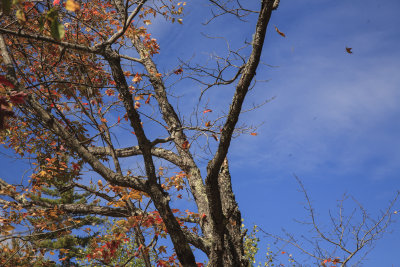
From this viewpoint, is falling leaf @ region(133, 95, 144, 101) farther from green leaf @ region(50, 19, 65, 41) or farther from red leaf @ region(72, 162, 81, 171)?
green leaf @ region(50, 19, 65, 41)

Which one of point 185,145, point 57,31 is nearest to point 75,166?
point 185,145

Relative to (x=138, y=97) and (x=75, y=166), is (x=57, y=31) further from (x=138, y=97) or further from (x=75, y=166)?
(x=75, y=166)

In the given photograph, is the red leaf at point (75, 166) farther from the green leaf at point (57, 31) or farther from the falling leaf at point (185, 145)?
the green leaf at point (57, 31)

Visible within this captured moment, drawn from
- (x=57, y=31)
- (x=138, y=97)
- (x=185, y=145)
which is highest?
(x=138, y=97)

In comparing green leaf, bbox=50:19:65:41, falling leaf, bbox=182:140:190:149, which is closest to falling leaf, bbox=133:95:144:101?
falling leaf, bbox=182:140:190:149

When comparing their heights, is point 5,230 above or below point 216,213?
above

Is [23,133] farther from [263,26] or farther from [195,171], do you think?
[263,26]

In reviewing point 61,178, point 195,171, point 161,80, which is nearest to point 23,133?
point 61,178

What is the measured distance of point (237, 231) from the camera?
19.9ft

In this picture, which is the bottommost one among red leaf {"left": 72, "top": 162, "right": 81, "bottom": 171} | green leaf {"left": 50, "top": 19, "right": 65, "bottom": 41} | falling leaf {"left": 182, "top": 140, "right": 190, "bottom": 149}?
green leaf {"left": 50, "top": 19, "right": 65, "bottom": 41}

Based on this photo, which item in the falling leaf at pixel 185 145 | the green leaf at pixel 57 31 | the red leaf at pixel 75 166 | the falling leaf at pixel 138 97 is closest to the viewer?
the green leaf at pixel 57 31

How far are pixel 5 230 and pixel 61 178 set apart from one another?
2257 mm

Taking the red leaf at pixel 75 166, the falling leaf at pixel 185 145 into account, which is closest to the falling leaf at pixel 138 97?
the falling leaf at pixel 185 145

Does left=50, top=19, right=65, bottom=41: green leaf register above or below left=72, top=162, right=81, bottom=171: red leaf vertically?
below
